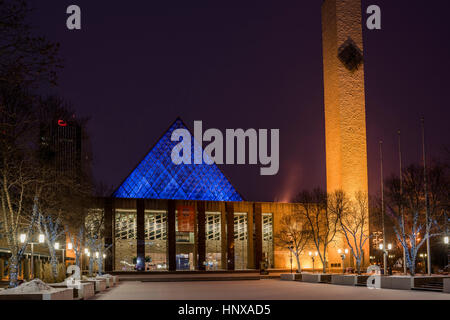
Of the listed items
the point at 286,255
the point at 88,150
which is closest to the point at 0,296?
the point at 88,150

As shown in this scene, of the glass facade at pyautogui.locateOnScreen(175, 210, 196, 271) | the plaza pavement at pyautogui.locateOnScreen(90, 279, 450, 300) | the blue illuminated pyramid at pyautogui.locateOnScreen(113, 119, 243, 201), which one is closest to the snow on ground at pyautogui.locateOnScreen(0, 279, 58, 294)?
the plaza pavement at pyautogui.locateOnScreen(90, 279, 450, 300)

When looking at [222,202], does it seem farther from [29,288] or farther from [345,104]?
[29,288]

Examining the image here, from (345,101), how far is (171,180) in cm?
2490

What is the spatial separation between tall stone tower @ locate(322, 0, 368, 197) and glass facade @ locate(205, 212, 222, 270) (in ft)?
55.2

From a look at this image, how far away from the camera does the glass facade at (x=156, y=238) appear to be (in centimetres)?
6431

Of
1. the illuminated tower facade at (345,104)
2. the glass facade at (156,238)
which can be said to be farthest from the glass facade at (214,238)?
the illuminated tower facade at (345,104)

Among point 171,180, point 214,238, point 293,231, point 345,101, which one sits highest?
point 345,101

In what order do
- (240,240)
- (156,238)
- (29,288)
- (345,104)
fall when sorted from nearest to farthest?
(29,288)
(345,104)
(156,238)
(240,240)

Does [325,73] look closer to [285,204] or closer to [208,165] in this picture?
[285,204]

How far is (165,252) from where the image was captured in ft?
214

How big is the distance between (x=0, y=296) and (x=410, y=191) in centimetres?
2454

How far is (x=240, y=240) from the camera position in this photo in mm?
66875

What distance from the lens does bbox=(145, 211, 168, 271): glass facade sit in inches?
2532

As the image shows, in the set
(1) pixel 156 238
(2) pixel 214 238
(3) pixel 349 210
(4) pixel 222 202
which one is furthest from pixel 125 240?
(3) pixel 349 210
